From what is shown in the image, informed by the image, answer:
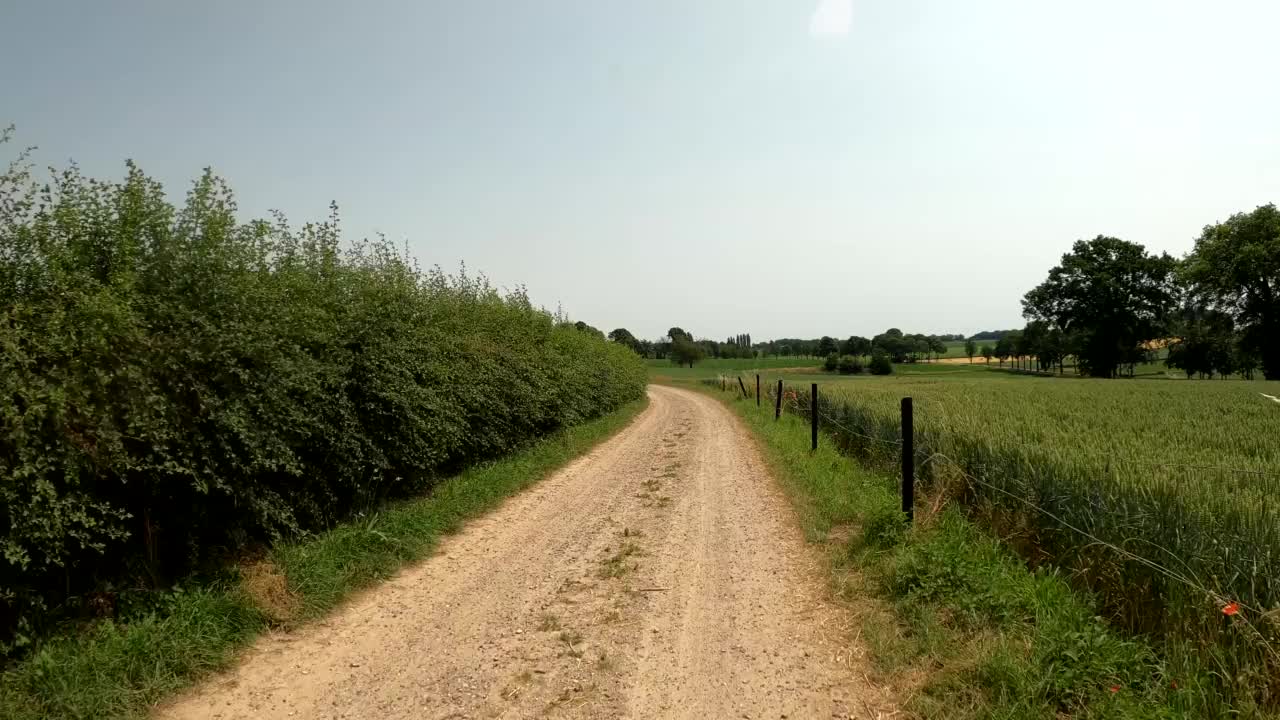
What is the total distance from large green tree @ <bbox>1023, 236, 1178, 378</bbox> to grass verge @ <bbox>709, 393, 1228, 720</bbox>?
6714cm

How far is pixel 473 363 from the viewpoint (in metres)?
10.6

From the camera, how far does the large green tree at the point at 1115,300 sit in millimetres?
58219

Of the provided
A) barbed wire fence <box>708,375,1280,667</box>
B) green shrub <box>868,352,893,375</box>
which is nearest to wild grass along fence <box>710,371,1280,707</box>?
barbed wire fence <box>708,375,1280,667</box>

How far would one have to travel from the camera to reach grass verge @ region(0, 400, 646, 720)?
11.3 feet

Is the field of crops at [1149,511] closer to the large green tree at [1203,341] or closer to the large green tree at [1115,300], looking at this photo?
the large green tree at [1203,341]

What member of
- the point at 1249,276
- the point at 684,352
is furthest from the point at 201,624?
the point at 684,352

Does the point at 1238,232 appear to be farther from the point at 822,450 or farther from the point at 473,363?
the point at 473,363

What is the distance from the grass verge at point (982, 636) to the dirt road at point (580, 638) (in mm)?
330

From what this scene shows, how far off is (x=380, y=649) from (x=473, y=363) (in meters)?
6.75

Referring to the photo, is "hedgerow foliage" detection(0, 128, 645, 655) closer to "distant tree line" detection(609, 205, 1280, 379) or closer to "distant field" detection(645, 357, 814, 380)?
"distant tree line" detection(609, 205, 1280, 379)

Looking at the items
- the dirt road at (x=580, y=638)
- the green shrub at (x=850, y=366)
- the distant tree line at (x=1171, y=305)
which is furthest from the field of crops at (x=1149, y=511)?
the green shrub at (x=850, y=366)

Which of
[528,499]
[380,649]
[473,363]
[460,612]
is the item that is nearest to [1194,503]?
[460,612]

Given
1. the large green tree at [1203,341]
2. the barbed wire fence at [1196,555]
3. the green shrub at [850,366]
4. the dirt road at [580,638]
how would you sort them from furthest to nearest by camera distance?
the green shrub at [850,366] < the large green tree at [1203,341] < the dirt road at [580,638] < the barbed wire fence at [1196,555]

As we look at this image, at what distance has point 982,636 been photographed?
3.97 meters
